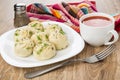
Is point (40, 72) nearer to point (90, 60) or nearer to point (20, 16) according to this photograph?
point (90, 60)

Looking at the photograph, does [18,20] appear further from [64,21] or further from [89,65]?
[89,65]

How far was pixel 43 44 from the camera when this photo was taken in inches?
30.8

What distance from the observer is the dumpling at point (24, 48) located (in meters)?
0.79

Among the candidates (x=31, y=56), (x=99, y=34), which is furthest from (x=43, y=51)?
(x=99, y=34)

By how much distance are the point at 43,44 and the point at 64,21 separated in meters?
0.29

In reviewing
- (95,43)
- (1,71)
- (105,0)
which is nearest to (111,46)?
(95,43)

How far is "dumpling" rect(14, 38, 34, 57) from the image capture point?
79 cm


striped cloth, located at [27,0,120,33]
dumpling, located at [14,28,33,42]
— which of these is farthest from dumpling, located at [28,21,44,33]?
striped cloth, located at [27,0,120,33]

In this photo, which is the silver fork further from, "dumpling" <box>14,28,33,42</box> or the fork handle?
"dumpling" <box>14,28,33,42</box>

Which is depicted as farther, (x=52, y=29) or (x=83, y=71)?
(x=52, y=29)

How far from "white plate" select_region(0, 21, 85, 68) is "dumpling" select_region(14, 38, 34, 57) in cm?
1

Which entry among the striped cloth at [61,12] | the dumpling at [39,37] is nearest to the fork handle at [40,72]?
the dumpling at [39,37]

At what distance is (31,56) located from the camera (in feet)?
2.65

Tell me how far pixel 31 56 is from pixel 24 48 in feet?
0.13
